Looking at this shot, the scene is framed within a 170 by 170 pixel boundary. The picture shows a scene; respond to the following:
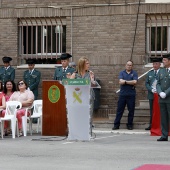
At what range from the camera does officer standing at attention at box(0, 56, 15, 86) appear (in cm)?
2198

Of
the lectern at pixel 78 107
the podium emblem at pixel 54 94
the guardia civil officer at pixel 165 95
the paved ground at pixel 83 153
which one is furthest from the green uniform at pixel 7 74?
the guardia civil officer at pixel 165 95

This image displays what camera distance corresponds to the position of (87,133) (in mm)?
16016

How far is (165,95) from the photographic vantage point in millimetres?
16125

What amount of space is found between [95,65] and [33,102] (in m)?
4.11

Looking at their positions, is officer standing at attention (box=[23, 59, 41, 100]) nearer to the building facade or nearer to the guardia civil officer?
the building facade

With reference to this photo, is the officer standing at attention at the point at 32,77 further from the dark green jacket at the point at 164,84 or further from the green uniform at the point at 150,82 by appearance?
the dark green jacket at the point at 164,84

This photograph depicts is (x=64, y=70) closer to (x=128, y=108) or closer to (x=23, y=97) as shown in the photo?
(x=23, y=97)

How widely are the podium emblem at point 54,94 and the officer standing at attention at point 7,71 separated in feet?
15.8

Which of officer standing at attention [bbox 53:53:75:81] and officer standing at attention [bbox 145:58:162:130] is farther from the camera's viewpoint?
officer standing at attention [bbox 145:58:162:130]

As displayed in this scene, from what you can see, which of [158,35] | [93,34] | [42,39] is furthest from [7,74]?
[158,35]

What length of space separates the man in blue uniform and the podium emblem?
2.97m

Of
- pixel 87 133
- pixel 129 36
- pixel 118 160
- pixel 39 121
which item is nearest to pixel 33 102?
pixel 39 121

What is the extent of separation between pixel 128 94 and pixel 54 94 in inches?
128

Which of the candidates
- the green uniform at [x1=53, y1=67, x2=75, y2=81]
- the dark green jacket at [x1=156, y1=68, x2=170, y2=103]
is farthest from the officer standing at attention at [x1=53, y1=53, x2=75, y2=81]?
the dark green jacket at [x1=156, y1=68, x2=170, y2=103]
